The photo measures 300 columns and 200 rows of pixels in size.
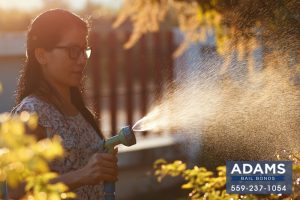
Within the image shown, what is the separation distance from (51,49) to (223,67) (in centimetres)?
277

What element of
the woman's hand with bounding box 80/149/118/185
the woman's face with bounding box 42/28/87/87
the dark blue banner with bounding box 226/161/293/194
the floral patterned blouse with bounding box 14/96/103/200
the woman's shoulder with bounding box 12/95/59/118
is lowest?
the dark blue banner with bounding box 226/161/293/194

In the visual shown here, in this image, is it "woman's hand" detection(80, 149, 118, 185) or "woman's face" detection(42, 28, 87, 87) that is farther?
"woman's face" detection(42, 28, 87, 87)

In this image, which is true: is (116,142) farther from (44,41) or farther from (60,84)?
(44,41)

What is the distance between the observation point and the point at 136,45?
28.2ft

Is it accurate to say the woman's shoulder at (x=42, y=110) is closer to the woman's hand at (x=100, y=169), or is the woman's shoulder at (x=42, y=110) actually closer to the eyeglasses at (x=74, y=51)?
the eyeglasses at (x=74, y=51)

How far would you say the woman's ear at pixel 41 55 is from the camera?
3112mm

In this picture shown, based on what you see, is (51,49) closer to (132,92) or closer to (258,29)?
(258,29)

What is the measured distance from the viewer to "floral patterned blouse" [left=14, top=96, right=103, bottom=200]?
2.97 m

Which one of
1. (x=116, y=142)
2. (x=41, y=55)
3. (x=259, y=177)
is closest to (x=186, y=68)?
(x=259, y=177)

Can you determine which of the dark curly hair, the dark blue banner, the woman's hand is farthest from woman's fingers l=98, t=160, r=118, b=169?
the dark blue banner

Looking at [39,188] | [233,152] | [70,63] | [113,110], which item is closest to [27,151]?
[39,188]

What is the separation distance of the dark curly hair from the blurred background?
0.78m

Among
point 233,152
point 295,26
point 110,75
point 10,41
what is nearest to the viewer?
point 295,26

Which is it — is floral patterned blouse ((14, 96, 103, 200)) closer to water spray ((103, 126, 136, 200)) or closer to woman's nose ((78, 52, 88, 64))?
water spray ((103, 126, 136, 200))
